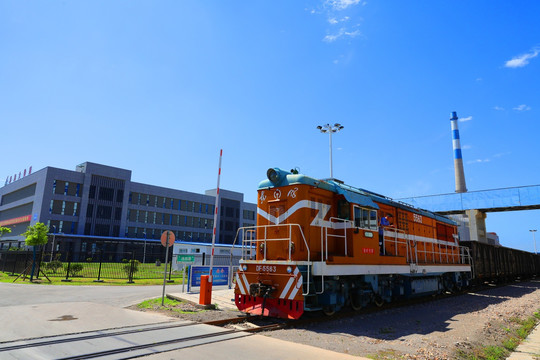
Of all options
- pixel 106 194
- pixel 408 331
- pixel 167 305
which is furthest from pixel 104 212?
pixel 408 331

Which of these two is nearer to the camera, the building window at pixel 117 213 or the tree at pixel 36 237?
the tree at pixel 36 237

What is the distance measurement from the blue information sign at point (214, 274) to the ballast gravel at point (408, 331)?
17.0 ft

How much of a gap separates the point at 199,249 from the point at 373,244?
1073 inches

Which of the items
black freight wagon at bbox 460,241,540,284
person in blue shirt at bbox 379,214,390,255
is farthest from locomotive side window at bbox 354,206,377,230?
black freight wagon at bbox 460,241,540,284

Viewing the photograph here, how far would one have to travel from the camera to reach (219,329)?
7625 millimetres

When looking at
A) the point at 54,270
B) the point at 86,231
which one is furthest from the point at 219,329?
the point at 86,231

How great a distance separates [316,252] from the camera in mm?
9922

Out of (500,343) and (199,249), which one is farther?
(199,249)

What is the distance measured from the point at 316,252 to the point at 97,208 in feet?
202

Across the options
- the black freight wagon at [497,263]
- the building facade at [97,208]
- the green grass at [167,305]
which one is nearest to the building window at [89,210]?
the building facade at [97,208]

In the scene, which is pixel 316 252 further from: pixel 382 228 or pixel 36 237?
pixel 36 237

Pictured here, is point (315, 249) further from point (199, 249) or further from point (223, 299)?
point (199, 249)

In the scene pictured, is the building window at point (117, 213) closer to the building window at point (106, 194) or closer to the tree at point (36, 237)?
the building window at point (106, 194)

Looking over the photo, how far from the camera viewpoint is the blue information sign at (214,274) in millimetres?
15203
